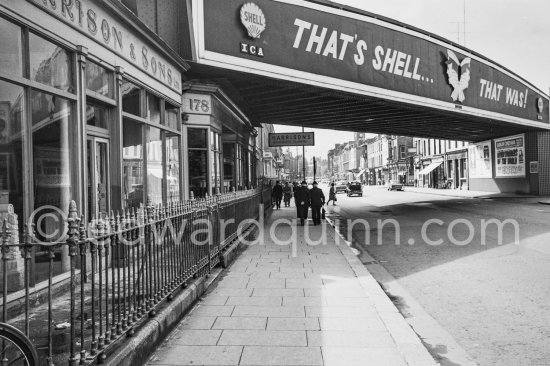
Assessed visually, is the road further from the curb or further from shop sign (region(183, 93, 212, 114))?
shop sign (region(183, 93, 212, 114))

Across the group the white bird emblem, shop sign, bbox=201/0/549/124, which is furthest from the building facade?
the white bird emblem

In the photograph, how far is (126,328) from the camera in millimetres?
4148

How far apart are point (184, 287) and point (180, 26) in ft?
27.2

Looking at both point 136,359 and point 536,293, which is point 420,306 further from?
point 136,359

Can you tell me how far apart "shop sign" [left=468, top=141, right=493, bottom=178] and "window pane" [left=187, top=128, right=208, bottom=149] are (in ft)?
110

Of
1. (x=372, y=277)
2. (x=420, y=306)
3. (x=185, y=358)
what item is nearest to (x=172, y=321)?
(x=185, y=358)

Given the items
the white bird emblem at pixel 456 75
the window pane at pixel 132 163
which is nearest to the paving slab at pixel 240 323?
the window pane at pixel 132 163

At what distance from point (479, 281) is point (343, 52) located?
10.3 meters

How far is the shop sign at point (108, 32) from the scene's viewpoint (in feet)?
21.3

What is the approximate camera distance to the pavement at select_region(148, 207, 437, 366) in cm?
430

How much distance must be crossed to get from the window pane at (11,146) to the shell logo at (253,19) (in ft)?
26.8

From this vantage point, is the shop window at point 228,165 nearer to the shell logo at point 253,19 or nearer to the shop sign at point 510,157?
the shell logo at point 253,19

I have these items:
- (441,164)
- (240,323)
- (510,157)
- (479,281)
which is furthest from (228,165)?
(441,164)

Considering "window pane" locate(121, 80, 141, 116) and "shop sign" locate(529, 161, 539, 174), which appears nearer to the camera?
"window pane" locate(121, 80, 141, 116)
